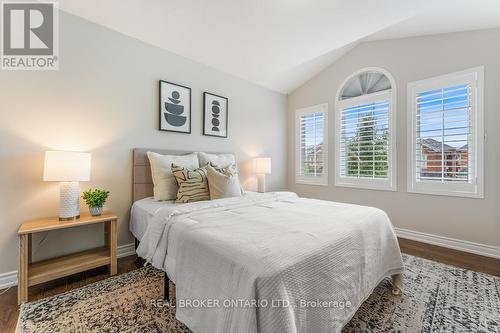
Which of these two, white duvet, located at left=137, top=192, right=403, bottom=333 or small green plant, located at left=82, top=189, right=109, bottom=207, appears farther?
small green plant, located at left=82, top=189, right=109, bottom=207

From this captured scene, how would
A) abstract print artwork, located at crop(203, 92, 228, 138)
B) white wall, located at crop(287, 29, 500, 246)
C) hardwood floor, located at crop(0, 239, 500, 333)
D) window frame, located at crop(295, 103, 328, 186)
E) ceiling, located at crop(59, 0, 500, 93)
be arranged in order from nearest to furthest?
hardwood floor, located at crop(0, 239, 500, 333) < ceiling, located at crop(59, 0, 500, 93) < white wall, located at crop(287, 29, 500, 246) < abstract print artwork, located at crop(203, 92, 228, 138) < window frame, located at crop(295, 103, 328, 186)

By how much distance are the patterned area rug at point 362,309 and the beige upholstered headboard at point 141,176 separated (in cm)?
87

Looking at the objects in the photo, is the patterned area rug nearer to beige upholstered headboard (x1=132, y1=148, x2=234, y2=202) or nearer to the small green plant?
the small green plant

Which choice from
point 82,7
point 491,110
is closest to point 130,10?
point 82,7

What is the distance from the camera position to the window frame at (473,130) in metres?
2.51

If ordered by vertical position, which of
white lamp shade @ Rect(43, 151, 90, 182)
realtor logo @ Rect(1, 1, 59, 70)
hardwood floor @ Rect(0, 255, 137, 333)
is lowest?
hardwood floor @ Rect(0, 255, 137, 333)

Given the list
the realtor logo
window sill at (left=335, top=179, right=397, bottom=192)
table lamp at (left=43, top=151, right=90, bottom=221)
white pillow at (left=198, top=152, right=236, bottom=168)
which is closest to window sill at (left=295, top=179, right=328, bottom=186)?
window sill at (left=335, top=179, right=397, bottom=192)

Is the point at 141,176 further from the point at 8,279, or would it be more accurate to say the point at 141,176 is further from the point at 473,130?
the point at 473,130

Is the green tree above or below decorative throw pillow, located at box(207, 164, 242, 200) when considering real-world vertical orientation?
above

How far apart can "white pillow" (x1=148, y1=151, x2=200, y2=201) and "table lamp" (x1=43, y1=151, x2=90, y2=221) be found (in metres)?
0.60

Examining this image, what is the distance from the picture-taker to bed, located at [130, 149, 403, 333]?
36.5 inches

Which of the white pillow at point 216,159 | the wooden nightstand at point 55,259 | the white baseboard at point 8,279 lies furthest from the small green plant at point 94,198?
the white pillow at point 216,159

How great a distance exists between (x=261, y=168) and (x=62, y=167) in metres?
2.55

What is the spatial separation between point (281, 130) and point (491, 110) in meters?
2.87
